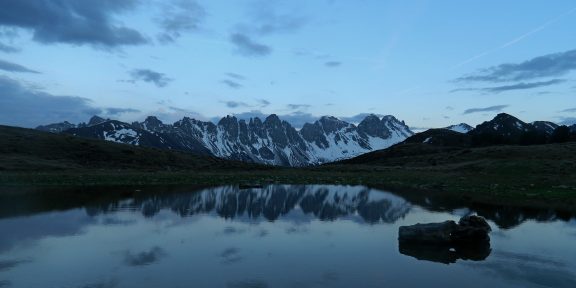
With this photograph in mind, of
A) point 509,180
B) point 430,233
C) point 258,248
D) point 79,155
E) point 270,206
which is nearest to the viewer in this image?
point 258,248

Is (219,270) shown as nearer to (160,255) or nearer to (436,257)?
(160,255)

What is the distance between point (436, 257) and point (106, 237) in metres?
17.1

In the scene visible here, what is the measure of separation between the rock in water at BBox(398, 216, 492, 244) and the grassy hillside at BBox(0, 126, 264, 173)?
8986 centimetres

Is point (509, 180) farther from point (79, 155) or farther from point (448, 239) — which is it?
point (79, 155)

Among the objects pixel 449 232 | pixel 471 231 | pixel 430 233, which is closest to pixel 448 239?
pixel 449 232

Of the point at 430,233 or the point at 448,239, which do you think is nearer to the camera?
the point at 430,233

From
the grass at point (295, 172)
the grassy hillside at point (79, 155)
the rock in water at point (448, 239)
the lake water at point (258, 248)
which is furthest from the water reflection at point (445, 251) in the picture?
the grassy hillside at point (79, 155)

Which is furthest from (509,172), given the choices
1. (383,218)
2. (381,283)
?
(381,283)

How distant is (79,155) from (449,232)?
11947 centimetres

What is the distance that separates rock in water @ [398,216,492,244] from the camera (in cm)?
2477

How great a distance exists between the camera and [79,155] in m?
125

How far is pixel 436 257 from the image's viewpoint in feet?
71.3

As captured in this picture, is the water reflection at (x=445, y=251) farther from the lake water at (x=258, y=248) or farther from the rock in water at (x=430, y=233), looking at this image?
the rock in water at (x=430, y=233)

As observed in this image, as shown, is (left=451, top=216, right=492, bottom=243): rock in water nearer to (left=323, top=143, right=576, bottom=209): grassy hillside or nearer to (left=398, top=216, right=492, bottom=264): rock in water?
(left=398, top=216, right=492, bottom=264): rock in water
